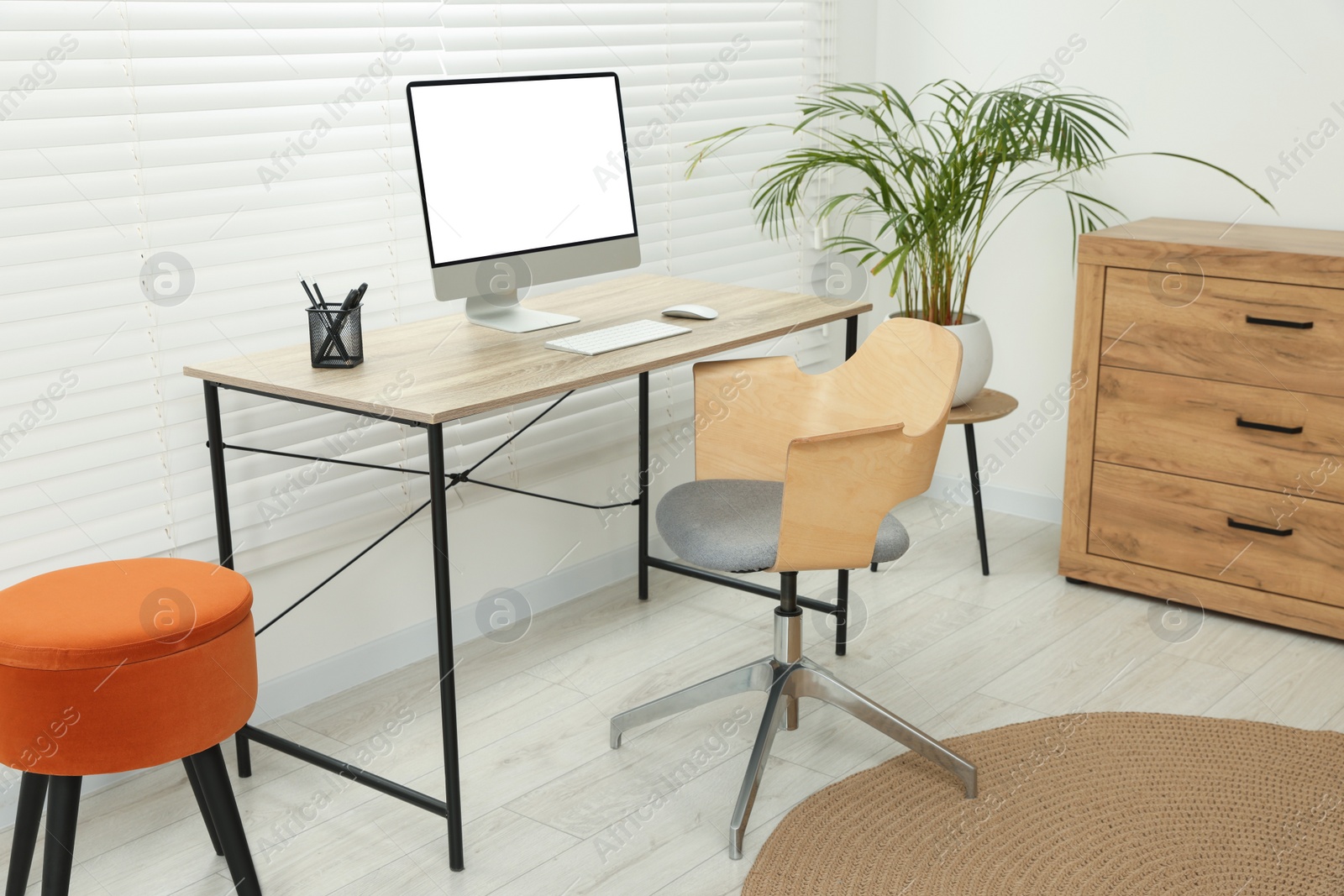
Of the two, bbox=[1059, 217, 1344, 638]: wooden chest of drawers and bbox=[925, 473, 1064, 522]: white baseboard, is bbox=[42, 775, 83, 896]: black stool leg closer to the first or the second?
bbox=[1059, 217, 1344, 638]: wooden chest of drawers

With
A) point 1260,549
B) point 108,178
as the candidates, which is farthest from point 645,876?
point 1260,549

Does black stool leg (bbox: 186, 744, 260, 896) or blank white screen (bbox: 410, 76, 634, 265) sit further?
blank white screen (bbox: 410, 76, 634, 265)

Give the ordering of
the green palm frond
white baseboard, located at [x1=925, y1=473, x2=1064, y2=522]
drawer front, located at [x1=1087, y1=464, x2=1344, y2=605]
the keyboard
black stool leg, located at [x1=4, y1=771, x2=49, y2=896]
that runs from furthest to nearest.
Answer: white baseboard, located at [x1=925, y1=473, x2=1064, y2=522], the green palm frond, drawer front, located at [x1=1087, y1=464, x2=1344, y2=605], the keyboard, black stool leg, located at [x1=4, y1=771, x2=49, y2=896]

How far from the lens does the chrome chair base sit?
92.5 inches

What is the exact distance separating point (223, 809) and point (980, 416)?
2.08 meters

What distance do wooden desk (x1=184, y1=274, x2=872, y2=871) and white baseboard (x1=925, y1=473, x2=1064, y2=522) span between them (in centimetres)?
126

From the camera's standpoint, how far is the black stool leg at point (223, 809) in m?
1.98

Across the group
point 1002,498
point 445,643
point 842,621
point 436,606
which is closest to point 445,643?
point 445,643

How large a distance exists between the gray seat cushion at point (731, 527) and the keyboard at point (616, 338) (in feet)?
1.02

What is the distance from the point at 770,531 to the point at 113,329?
125 cm

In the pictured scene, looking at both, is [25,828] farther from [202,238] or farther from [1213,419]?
[1213,419]

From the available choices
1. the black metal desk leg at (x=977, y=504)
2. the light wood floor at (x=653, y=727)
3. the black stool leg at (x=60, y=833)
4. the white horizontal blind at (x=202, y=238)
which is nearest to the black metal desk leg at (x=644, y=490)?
the light wood floor at (x=653, y=727)

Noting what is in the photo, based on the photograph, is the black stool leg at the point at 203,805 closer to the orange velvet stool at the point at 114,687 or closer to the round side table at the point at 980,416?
the orange velvet stool at the point at 114,687

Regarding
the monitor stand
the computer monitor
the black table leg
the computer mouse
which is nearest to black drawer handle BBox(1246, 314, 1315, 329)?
the computer mouse
